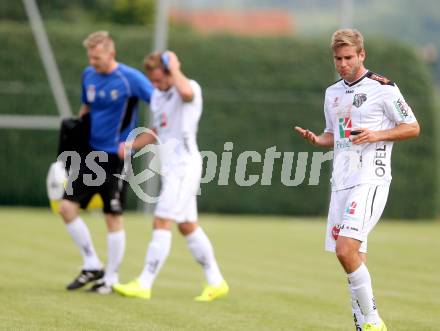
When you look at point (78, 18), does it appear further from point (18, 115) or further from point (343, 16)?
point (343, 16)

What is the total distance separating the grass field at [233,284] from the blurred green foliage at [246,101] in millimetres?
4043

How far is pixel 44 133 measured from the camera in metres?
22.3

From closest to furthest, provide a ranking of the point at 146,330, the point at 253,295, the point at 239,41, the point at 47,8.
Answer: the point at 146,330 → the point at 253,295 → the point at 239,41 → the point at 47,8

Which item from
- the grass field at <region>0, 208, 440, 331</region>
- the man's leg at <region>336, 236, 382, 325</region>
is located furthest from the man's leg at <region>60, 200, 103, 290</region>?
the man's leg at <region>336, 236, 382, 325</region>

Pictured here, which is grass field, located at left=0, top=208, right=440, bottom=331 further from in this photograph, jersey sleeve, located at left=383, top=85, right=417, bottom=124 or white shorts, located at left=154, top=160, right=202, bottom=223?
jersey sleeve, located at left=383, top=85, right=417, bottom=124

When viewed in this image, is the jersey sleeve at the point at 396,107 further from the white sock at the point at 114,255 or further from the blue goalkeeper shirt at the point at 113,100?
the white sock at the point at 114,255

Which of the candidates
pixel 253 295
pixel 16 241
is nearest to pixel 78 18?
pixel 16 241

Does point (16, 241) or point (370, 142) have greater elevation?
point (370, 142)

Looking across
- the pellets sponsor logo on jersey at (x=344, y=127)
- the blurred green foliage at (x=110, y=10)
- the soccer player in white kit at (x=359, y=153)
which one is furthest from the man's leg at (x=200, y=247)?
the blurred green foliage at (x=110, y=10)

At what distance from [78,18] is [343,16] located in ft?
32.5

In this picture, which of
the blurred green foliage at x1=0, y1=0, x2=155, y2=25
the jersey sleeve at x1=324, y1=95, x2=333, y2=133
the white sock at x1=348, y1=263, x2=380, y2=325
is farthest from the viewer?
the blurred green foliage at x1=0, y1=0, x2=155, y2=25

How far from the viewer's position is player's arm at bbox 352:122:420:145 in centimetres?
678

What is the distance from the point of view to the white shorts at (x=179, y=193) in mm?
9242

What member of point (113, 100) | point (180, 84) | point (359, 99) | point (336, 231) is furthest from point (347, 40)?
point (113, 100)
